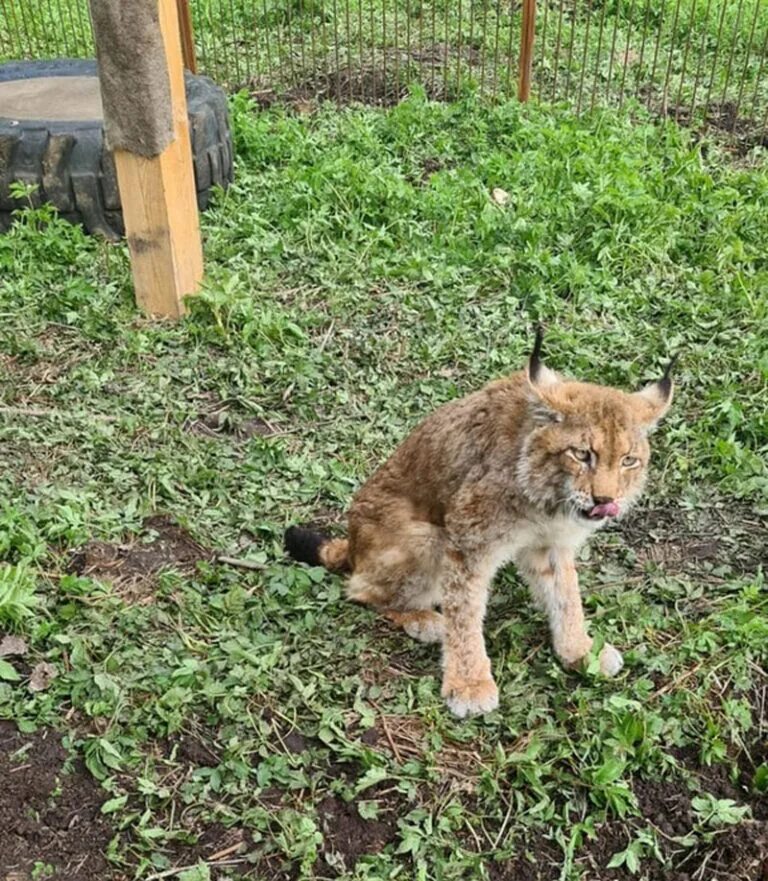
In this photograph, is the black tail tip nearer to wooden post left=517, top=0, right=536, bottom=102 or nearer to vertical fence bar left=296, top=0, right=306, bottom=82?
wooden post left=517, top=0, right=536, bottom=102

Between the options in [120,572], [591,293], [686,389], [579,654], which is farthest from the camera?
[591,293]

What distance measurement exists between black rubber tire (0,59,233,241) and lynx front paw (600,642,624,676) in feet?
14.0

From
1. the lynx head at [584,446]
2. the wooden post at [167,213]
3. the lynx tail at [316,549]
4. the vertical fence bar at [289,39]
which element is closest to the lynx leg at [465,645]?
the lynx head at [584,446]

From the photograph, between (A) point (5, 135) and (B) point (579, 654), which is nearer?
(B) point (579, 654)

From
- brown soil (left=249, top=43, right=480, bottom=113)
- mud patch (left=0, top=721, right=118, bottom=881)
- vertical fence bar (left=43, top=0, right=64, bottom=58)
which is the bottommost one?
mud patch (left=0, top=721, right=118, bottom=881)

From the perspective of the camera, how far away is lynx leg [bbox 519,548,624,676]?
3.83m

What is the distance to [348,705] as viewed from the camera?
12.0 feet

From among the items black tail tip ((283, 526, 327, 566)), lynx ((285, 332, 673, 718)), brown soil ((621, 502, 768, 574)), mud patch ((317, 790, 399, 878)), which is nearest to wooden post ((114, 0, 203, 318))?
black tail tip ((283, 526, 327, 566))

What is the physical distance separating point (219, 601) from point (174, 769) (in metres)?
0.79

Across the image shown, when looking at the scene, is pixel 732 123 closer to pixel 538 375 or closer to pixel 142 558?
pixel 538 375

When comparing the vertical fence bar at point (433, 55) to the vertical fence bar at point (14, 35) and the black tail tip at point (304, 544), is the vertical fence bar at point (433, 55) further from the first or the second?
the black tail tip at point (304, 544)

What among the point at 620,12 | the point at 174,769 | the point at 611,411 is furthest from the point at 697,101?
the point at 174,769

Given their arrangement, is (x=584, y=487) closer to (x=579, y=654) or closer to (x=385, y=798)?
(x=579, y=654)

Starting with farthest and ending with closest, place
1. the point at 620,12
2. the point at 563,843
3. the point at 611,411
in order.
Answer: the point at 620,12, the point at 611,411, the point at 563,843
